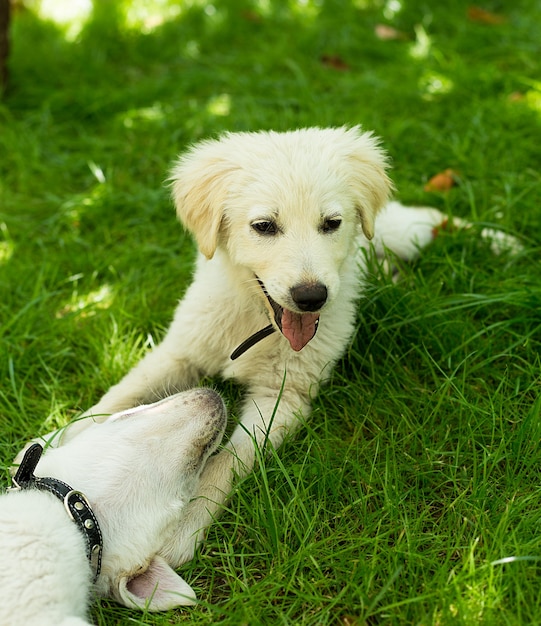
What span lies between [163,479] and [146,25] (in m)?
4.96

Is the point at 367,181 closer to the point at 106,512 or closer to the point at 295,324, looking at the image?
the point at 295,324

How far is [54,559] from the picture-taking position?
207 centimetres

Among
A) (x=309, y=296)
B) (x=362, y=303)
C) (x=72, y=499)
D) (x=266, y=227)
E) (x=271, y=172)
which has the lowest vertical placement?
(x=362, y=303)

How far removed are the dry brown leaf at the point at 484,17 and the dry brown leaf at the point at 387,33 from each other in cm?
62

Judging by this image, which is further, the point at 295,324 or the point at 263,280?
the point at 295,324

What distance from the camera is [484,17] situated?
235 inches

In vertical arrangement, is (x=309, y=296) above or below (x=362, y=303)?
above

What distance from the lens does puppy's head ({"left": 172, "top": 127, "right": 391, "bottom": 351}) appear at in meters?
2.60

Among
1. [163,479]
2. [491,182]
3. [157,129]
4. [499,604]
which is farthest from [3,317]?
[491,182]

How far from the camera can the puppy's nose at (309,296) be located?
8.25 ft

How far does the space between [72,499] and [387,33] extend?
4945 mm

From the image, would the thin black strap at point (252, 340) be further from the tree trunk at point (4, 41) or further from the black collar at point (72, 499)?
the tree trunk at point (4, 41)

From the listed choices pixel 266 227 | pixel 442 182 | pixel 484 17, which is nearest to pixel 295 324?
pixel 266 227

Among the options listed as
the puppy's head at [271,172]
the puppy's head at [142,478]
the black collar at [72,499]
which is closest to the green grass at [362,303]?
the puppy's head at [142,478]
